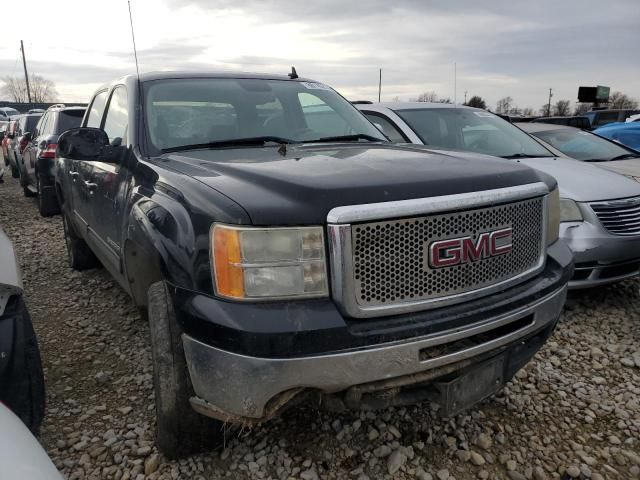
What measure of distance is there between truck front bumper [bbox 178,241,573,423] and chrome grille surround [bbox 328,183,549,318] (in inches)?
2.2

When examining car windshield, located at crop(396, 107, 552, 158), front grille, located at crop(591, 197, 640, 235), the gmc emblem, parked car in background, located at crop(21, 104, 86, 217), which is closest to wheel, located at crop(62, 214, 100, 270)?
parked car in background, located at crop(21, 104, 86, 217)

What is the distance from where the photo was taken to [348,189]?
180cm

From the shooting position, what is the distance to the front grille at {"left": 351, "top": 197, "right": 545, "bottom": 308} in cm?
178

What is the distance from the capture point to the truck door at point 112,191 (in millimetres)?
2891

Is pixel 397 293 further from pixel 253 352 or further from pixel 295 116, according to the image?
pixel 295 116

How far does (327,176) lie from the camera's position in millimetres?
1925

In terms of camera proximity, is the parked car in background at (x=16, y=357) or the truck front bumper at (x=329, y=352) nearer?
the truck front bumper at (x=329, y=352)

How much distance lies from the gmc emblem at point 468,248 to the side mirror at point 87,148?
6.28 feet

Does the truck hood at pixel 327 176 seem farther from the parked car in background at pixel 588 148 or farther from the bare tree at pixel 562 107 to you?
the bare tree at pixel 562 107

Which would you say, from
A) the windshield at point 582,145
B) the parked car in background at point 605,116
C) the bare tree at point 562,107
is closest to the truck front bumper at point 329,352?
the windshield at point 582,145

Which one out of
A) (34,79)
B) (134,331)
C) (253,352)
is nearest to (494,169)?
(253,352)

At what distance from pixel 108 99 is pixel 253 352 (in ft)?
9.27

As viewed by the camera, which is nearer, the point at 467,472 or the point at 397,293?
the point at 397,293

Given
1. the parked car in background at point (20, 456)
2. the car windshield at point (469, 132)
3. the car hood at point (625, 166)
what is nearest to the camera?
the parked car in background at point (20, 456)
